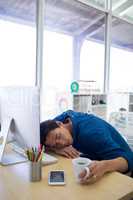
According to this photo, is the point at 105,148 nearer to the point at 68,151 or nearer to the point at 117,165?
the point at 117,165

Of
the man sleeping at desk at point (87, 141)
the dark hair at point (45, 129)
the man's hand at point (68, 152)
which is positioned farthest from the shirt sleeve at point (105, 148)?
the dark hair at point (45, 129)

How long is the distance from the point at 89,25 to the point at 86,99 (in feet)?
4.61

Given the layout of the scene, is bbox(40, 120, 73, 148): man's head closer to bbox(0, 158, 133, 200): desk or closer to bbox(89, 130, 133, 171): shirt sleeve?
bbox(89, 130, 133, 171): shirt sleeve

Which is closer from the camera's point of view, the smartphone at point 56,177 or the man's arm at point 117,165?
the smartphone at point 56,177

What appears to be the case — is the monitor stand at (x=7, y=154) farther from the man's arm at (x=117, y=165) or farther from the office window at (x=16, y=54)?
the office window at (x=16, y=54)

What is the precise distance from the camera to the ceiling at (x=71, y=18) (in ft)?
9.58

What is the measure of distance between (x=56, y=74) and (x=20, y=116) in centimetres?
219

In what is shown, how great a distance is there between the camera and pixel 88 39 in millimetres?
3832

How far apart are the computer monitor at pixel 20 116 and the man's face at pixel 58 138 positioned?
0.65 ft

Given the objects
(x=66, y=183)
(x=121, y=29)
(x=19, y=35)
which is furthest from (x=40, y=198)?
(x=121, y=29)

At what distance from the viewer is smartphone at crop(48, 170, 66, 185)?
0.97 m

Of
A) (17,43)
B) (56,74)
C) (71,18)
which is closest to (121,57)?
(71,18)

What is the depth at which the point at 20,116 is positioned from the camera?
47.3 inches

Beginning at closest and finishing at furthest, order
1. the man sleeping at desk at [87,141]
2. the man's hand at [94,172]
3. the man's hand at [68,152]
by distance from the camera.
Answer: the man's hand at [94,172]
the man sleeping at desk at [87,141]
the man's hand at [68,152]
